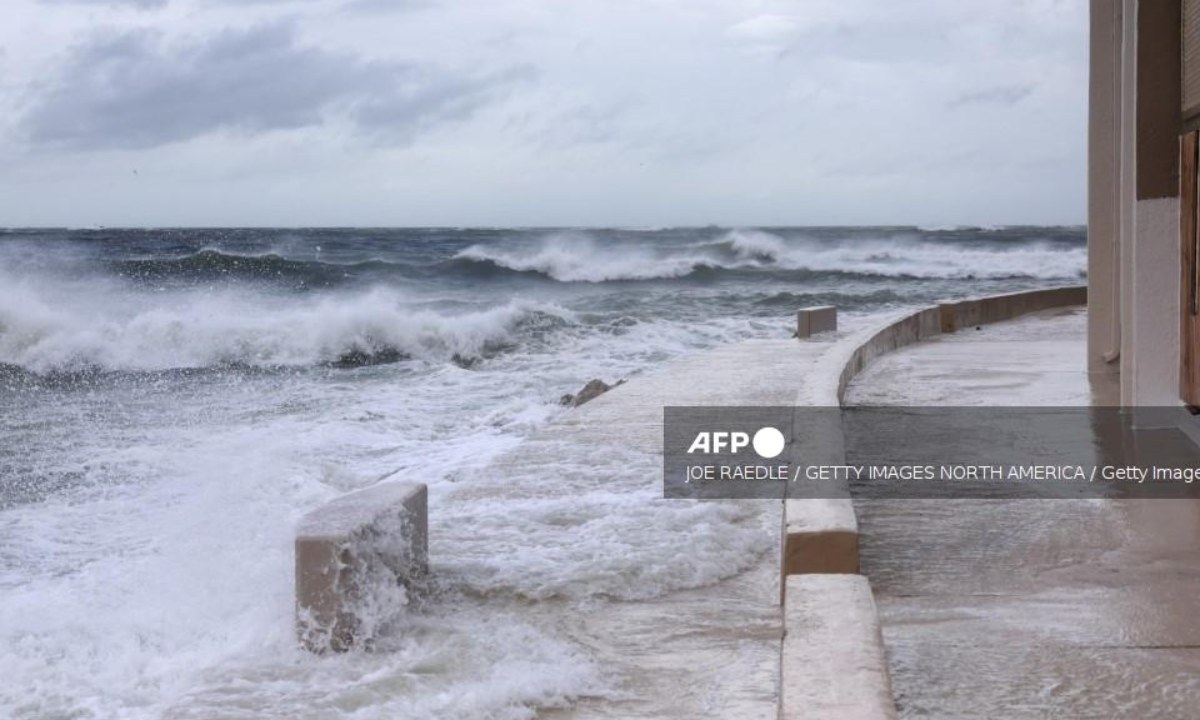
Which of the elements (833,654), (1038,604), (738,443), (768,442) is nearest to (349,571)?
(833,654)

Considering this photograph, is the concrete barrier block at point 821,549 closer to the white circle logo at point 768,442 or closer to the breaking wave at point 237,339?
the white circle logo at point 768,442

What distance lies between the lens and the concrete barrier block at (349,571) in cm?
479

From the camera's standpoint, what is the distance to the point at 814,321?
16719mm

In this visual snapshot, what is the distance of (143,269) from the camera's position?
1777 inches

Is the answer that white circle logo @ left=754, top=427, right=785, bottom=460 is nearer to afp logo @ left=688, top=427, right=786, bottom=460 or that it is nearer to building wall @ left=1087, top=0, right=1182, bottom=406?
afp logo @ left=688, top=427, right=786, bottom=460

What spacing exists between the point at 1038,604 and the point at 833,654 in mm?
1444

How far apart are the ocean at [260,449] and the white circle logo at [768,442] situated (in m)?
2.01

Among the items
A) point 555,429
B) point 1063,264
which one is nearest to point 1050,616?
point 555,429

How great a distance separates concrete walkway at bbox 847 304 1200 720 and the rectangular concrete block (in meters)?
9.95

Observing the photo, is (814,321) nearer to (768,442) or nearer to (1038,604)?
(768,442)

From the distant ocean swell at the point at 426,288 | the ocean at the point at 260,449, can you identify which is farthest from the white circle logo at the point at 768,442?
the distant ocean swell at the point at 426,288

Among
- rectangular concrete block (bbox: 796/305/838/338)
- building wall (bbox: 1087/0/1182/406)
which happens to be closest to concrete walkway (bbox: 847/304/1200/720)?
building wall (bbox: 1087/0/1182/406)

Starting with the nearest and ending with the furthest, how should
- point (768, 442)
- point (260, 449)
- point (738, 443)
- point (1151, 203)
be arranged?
point (1151, 203)
point (738, 443)
point (768, 442)
point (260, 449)

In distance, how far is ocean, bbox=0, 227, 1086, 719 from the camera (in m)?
4.67
